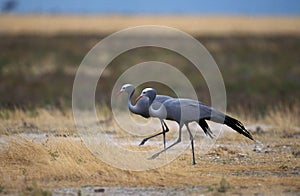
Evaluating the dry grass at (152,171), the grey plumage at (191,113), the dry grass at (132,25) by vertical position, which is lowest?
the dry grass at (152,171)

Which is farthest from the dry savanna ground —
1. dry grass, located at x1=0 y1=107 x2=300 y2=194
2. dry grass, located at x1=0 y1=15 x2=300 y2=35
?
dry grass, located at x1=0 y1=15 x2=300 y2=35

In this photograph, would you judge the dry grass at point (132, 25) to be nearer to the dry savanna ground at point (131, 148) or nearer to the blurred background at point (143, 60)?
the blurred background at point (143, 60)

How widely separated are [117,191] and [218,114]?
10.5 ft

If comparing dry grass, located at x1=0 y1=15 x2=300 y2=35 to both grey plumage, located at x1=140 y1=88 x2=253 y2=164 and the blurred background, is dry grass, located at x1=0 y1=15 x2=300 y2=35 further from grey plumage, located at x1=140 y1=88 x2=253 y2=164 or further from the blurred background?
grey plumage, located at x1=140 y1=88 x2=253 y2=164

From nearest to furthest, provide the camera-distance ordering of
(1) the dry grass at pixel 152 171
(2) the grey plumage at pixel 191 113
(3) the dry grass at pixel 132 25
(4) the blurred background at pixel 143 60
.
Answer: (1) the dry grass at pixel 152 171, (2) the grey plumage at pixel 191 113, (4) the blurred background at pixel 143 60, (3) the dry grass at pixel 132 25

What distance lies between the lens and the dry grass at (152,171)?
10.1 metres

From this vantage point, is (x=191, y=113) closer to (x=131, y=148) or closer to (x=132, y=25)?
(x=131, y=148)

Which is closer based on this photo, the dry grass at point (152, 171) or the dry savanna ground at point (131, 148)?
the dry savanna ground at point (131, 148)

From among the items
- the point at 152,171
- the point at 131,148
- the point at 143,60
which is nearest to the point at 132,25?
the point at 143,60

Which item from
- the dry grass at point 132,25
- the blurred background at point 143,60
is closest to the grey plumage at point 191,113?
the blurred background at point 143,60

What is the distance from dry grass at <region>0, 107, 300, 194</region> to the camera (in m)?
10.1

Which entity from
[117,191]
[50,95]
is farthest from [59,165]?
[50,95]

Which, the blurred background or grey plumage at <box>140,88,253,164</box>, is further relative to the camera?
the blurred background

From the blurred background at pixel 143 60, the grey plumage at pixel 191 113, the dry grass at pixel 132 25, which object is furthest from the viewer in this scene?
the dry grass at pixel 132 25
